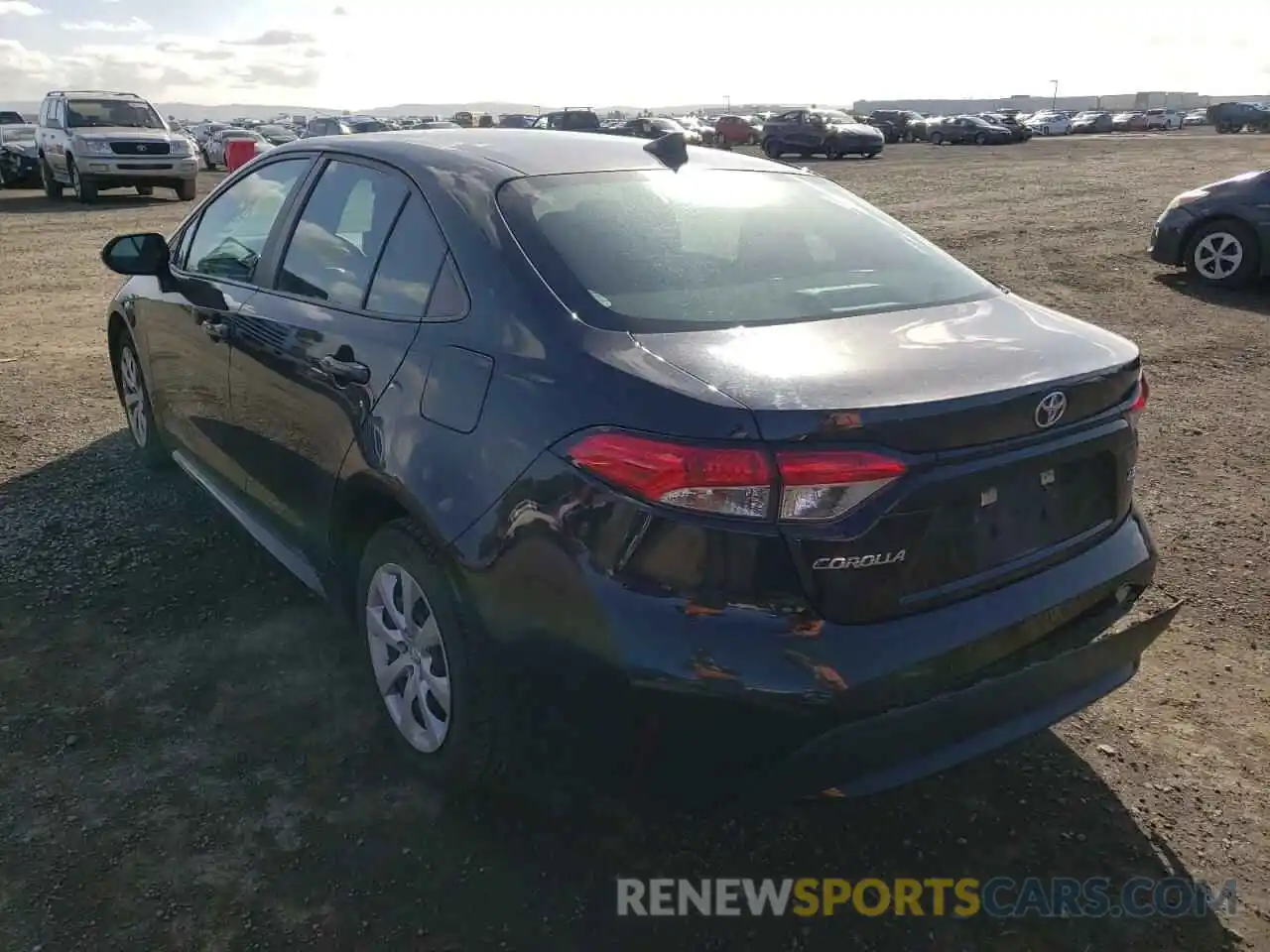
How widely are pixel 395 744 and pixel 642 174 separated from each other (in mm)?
1864

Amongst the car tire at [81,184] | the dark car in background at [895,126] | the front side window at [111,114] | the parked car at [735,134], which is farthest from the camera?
the dark car in background at [895,126]

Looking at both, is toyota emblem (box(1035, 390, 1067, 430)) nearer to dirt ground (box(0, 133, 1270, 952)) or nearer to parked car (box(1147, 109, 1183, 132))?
dirt ground (box(0, 133, 1270, 952))

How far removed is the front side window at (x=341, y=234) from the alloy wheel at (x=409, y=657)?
2.81 feet

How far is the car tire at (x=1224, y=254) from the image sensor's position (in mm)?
9781

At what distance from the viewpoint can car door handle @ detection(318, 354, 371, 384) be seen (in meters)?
2.86

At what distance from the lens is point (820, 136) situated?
112 feet

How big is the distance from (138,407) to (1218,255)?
9741 mm

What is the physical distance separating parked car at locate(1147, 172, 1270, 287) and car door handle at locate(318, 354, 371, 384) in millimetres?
9641

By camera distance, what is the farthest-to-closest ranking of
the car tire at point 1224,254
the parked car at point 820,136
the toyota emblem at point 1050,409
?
1. the parked car at point 820,136
2. the car tire at point 1224,254
3. the toyota emblem at point 1050,409

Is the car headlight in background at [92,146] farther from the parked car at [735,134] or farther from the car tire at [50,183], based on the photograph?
the parked car at [735,134]

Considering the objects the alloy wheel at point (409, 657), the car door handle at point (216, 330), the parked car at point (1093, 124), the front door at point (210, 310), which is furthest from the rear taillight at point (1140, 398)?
the parked car at point (1093, 124)

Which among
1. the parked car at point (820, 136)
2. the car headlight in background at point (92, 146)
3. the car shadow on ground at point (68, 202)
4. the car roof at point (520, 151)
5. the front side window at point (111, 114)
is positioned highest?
the front side window at point (111, 114)

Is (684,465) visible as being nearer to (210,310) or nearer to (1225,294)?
(210,310)

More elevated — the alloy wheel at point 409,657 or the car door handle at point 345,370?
the car door handle at point 345,370
